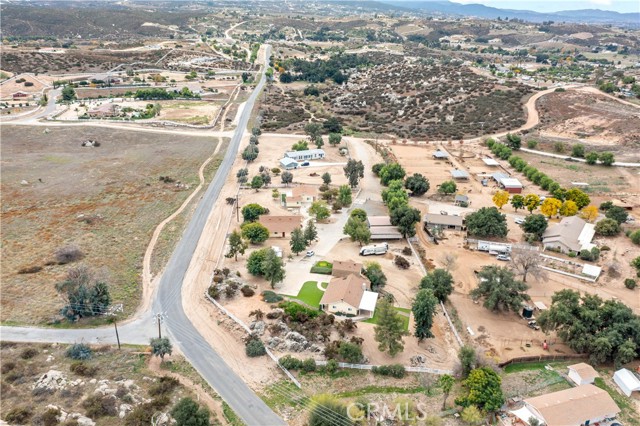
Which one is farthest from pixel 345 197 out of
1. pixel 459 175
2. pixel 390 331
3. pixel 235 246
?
pixel 390 331

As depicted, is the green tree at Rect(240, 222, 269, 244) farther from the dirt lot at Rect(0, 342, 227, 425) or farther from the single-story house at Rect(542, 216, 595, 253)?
the single-story house at Rect(542, 216, 595, 253)

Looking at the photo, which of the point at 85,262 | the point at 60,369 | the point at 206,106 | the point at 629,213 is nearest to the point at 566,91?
the point at 629,213

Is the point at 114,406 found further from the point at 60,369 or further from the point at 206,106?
the point at 206,106

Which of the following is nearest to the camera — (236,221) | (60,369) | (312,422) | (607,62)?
(312,422)

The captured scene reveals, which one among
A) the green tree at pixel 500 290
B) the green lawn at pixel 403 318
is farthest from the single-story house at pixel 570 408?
the green lawn at pixel 403 318

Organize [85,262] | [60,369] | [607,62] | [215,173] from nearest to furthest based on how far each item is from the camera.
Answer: [60,369] → [85,262] → [215,173] → [607,62]

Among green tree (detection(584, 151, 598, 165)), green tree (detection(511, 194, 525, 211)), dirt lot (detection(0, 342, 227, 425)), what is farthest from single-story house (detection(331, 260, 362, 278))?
green tree (detection(584, 151, 598, 165))

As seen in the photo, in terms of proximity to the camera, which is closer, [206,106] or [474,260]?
[474,260]
